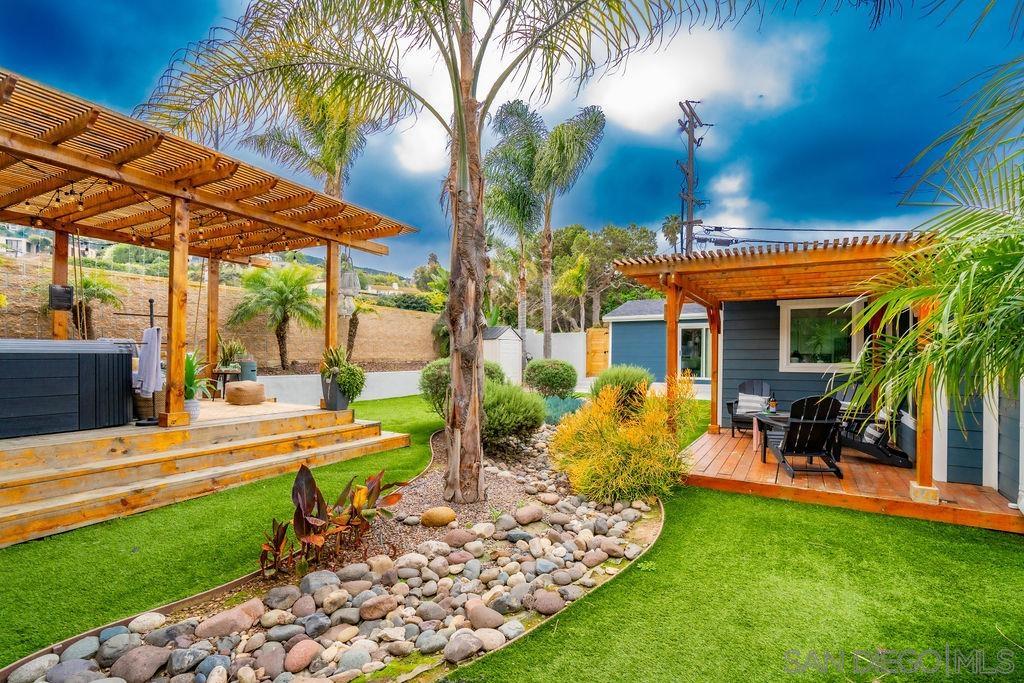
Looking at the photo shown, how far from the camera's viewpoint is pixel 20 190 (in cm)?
571

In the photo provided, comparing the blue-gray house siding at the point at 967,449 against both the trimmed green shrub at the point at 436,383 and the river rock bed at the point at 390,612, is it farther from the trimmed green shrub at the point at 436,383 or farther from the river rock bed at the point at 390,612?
the trimmed green shrub at the point at 436,383

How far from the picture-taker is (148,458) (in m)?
4.46

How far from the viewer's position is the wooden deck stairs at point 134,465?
367 cm

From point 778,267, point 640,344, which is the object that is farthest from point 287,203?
point 640,344

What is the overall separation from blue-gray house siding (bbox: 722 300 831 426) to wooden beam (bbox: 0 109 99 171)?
8.96m

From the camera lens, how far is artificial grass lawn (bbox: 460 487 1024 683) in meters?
2.35

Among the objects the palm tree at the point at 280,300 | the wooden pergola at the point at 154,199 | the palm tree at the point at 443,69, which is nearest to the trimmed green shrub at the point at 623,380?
the wooden pergola at the point at 154,199

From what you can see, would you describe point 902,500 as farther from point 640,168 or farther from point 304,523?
point 640,168

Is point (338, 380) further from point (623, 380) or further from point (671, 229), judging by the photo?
point (671, 229)

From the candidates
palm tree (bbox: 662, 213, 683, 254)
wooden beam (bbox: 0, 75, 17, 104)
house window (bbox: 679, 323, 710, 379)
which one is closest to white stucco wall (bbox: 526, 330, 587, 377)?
house window (bbox: 679, 323, 710, 379)

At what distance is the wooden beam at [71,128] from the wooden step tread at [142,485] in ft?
9.75

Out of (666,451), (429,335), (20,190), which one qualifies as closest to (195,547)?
(666,451)

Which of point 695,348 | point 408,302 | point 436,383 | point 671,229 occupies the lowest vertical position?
point 436,383

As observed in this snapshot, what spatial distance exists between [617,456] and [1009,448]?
3595 millimetres
